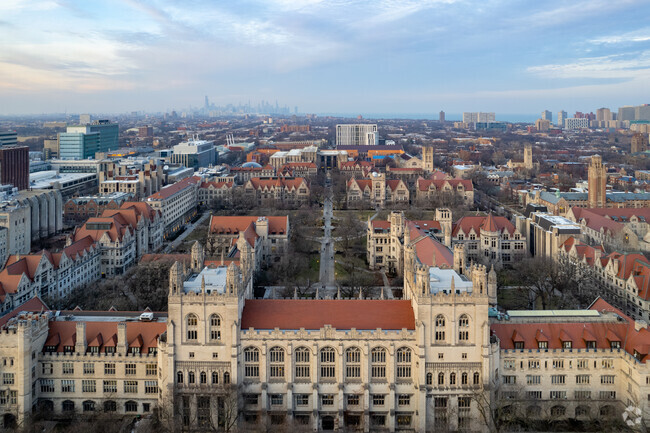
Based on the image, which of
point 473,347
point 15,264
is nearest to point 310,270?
point 15,264

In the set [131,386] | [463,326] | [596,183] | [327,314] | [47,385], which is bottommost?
[131,386]

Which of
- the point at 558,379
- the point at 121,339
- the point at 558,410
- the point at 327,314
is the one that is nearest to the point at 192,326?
the point at 121,339

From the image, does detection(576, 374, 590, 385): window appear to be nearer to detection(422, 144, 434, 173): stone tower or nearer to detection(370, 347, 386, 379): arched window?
detection(370, 347, 386, 379): arched window

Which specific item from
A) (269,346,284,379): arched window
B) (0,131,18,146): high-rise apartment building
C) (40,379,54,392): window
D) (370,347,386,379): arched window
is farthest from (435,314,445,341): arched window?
(0,131,18,146): high-rise apartment building

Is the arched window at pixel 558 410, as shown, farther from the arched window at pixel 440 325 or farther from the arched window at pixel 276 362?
the arched window at pixel 276 362

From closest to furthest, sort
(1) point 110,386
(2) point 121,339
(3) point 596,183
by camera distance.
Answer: (1) point 110,386, (2) point 121,339, (3) point 596,183

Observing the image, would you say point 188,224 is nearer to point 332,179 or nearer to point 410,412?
point 332,179

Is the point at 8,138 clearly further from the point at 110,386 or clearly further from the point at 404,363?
the point at 404,363
